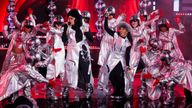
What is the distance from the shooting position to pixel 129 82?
7.75 m

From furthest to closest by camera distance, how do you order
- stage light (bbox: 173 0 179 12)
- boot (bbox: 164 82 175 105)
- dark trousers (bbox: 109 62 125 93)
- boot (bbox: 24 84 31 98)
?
stage light (bbox: 173 0 179 12) → dark trousers (bbox: 109 62 125 93) → boot (bbox: 164 82 175 105) → boot (bbox: 24 84 31 98)

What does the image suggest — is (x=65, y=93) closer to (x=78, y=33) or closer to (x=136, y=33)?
(x=78, y=33)

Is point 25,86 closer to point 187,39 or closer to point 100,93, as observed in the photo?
point 100,93

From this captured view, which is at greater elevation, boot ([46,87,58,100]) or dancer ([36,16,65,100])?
dancer ([36,16,65,100])

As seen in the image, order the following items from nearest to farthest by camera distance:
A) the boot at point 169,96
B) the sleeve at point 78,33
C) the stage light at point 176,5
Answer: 1. the boot at point 169,96
2. the sleeve at point 78,33
3. the stage light at point 176,5

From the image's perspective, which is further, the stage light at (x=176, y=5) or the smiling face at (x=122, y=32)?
the stage light at (x=176, y=5)

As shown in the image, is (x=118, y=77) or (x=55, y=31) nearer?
(x=55, y=31)

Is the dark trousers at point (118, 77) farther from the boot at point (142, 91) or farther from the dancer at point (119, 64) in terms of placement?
the boot at point (142, 91)

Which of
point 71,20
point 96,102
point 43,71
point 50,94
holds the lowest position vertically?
point 96,102

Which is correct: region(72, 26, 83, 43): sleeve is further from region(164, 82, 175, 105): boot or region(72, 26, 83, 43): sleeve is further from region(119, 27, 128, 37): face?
region(164, 82, 175, 105): boot

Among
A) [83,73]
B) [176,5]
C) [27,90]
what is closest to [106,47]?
[83,73]

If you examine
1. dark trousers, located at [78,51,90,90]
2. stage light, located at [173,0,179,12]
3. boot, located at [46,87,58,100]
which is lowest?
boot, located at [46,87,58,100]

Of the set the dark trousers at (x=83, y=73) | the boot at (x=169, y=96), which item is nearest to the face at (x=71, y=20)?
the dark trousers at (x=83, y=73)

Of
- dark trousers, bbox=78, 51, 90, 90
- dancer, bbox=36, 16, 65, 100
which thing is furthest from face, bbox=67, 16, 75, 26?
dark trousers, bbox=78, 51, 90, 90
